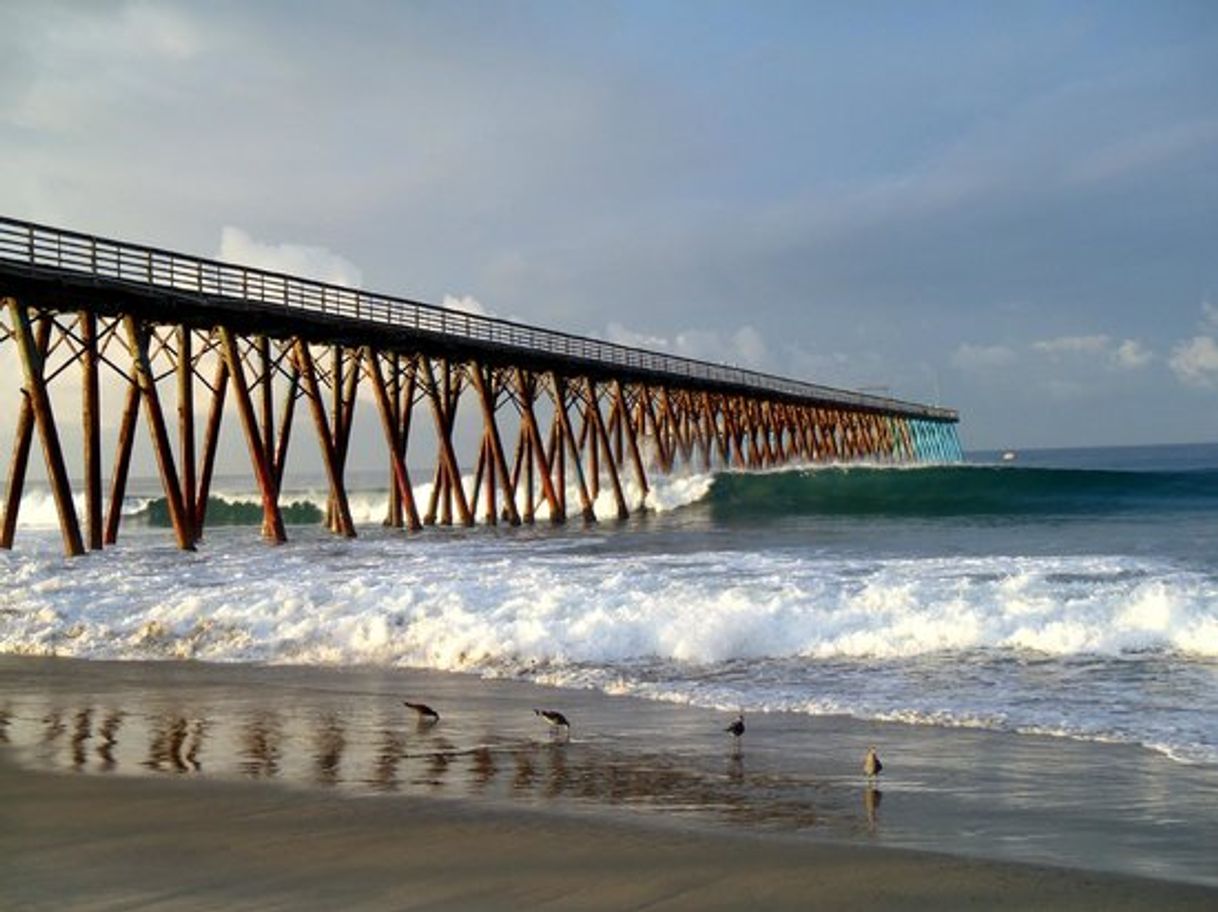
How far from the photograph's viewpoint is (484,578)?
1287 cm

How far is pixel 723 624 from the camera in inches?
391

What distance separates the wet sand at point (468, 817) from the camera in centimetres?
398

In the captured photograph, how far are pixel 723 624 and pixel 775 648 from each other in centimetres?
47

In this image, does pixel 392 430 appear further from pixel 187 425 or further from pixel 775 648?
pixel 775 648

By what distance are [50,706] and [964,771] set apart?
5661 mm

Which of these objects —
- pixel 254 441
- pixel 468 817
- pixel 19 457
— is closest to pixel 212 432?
pixel 254 441

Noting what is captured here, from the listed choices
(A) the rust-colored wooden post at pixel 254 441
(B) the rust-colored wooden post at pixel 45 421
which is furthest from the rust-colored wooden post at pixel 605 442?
(B) the rust-colored wooden post at pixel 45 421

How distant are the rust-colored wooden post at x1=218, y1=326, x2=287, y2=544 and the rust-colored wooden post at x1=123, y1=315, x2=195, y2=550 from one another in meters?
1.32

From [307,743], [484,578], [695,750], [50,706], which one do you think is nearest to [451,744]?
[307,743]

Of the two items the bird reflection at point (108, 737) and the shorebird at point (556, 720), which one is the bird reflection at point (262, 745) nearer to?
the bird reflection at point (108, 737)

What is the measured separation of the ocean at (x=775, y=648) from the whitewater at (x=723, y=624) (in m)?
0.03

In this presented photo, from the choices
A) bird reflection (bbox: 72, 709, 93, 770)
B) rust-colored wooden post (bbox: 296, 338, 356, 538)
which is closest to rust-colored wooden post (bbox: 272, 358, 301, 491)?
rust-colored wooden post (bbox: 296, 338, 356, 538)

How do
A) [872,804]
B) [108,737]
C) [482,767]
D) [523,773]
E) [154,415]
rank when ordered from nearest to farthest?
[872,804]
[523,773]
[482,767]
[108,737]
[154,415]

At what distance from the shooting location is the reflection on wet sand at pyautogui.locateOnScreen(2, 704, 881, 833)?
17.2 ft
